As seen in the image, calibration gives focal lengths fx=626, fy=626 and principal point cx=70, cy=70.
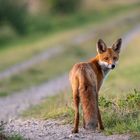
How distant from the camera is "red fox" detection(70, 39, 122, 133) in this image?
30.8ft

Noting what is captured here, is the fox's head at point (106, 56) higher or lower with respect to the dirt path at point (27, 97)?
lower

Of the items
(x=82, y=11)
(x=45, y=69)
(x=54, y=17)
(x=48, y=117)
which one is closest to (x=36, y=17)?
(x=54, y=17)

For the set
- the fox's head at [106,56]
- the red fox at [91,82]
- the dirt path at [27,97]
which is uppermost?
the dirt path at [27,97]

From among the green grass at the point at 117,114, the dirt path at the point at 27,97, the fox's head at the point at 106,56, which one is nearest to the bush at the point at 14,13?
the dirt path at the point at 27,97

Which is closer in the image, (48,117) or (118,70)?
(48,117)

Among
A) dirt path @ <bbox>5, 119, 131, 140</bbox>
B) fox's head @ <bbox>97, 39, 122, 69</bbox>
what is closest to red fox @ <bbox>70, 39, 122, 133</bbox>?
fox's head @ <bbox>97, 39, 122, 69</bbox>

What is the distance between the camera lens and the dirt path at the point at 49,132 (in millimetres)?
9453

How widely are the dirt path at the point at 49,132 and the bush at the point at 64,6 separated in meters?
36.4

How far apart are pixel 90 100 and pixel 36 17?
3154 centimetres

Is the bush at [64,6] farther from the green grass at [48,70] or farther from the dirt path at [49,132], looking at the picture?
the dirt path at [49,132]

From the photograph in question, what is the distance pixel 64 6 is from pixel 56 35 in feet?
43.2

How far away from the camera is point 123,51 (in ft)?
92.1

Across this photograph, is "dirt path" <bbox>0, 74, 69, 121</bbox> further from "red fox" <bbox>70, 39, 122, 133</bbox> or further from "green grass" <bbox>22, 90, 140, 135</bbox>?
"red fox" <bbox>70, 39, 122, 133</bbox>

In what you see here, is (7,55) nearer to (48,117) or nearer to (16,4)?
(16,4)
